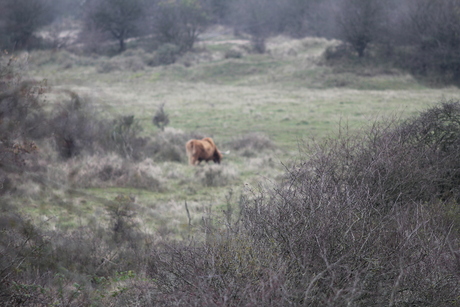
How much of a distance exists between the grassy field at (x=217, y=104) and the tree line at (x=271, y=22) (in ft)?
6.57

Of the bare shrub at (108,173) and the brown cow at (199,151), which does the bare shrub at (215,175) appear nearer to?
the brown cow at (199,151)

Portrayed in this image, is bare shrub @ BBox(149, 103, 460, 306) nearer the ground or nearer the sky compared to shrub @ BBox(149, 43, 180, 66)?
nearer the sky

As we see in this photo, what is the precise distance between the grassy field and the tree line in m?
2.00

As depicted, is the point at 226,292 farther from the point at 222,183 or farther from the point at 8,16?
the point at 222,183

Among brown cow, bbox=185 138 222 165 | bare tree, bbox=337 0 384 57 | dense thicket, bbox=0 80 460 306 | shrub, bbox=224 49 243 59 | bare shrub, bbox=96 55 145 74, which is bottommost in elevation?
brown cow, bbox=185 138 222 165

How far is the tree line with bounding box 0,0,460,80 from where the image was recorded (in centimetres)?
1113

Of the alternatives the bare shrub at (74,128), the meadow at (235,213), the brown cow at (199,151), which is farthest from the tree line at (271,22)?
the brown cow at (199,151)

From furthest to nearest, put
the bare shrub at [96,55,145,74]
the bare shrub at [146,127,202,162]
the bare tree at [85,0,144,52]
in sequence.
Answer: the bare tree at [85,0,144,52], the bare shrub at [96,55,145,74], the bare shrub at [146,127,202,162]

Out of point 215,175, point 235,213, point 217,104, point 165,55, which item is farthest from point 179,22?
point 235,213

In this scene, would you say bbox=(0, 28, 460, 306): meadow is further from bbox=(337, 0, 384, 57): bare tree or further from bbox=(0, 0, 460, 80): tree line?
bbox=(337, 0, 384, 57): bare tree

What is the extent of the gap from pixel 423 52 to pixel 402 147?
2837 centimetres

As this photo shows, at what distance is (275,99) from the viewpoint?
100ft

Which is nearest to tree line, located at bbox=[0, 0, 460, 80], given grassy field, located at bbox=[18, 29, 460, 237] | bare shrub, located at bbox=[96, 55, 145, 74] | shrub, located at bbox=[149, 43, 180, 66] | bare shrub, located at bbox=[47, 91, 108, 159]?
shrub, located at bbox=[149, 43, 180, 66]

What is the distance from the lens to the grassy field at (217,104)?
32.2ft
